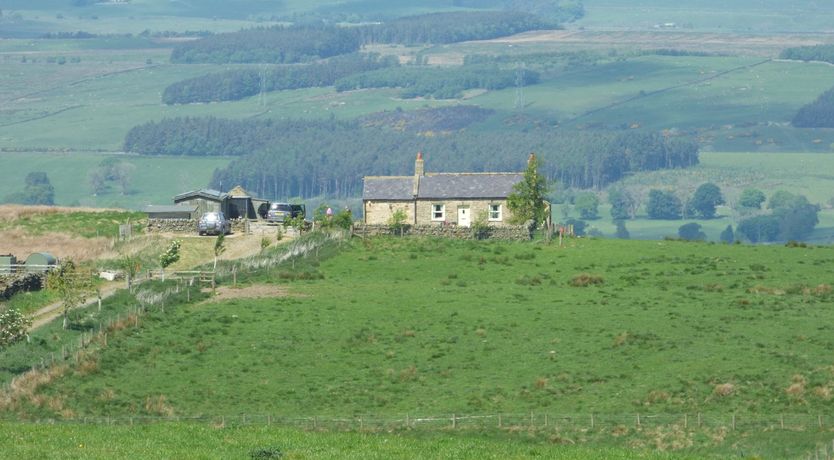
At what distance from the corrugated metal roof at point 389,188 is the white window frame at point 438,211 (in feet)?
4.45

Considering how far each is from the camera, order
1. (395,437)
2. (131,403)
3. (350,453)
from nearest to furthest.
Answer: (350,453) < (395,437) < (131,403)

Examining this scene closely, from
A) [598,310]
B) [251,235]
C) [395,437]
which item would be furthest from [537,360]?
[251,235]

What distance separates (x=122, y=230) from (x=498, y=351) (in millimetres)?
34725

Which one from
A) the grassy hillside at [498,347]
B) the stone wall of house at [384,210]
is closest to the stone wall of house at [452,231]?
the stone wall of house at [384,210]

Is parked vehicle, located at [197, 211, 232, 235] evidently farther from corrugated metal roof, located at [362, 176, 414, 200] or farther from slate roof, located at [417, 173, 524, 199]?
slate roof, located at [417, 173, 524, 199]

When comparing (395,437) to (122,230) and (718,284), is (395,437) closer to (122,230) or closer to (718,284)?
(718,284)

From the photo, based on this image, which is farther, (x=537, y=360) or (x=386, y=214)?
(x=386, y=214)

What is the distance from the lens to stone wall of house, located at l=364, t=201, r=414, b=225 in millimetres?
112250

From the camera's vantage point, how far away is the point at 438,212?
113 metres

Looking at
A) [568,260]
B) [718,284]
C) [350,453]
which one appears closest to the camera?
[350,453]

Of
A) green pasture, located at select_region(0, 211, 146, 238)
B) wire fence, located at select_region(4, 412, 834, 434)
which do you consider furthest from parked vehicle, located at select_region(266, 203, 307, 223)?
wire fence, located at select_region(4, 412, 834, 434)

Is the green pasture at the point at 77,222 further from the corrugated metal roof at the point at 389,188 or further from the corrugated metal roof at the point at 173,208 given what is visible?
the corrugated metal roof at the point at 389,188

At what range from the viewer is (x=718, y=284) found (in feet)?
304

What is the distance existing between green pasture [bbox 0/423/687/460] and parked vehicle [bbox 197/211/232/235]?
45353mm
